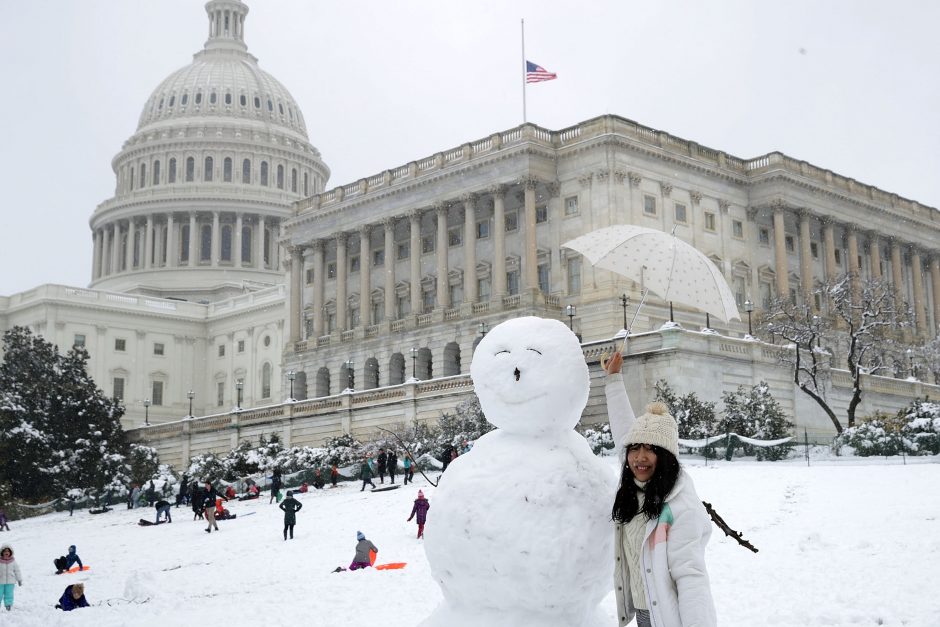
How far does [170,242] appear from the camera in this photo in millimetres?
117312

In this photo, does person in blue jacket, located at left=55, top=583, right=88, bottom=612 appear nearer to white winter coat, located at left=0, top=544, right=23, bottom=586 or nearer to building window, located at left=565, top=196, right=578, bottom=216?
white winter coat, located at left=0, top=544, right=23, bottom=586

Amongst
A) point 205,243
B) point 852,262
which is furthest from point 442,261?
point 205,243

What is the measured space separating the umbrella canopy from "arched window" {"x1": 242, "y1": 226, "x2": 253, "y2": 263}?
4370 inches

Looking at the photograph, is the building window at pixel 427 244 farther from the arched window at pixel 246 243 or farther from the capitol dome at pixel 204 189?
the arched window at pixel 246 243

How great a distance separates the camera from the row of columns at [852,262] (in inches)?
2724

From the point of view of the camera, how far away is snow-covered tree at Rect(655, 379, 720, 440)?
39.8 metres

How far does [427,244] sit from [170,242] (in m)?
50.9

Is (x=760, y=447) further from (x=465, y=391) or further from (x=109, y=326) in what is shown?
(x=109, y=326)

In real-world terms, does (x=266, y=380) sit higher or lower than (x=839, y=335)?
higher

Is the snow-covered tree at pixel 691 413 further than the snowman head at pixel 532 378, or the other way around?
the snow-covered tree at pixel 691 413

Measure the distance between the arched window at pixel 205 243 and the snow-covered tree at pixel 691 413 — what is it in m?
80.8

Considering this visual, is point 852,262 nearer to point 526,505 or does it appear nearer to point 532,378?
point 532,378

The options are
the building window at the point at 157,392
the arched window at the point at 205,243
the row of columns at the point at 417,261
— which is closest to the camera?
the row of columns at the point at 417,261

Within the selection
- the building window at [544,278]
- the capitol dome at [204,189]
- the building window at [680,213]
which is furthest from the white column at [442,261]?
the capitol dome at [204,189]
